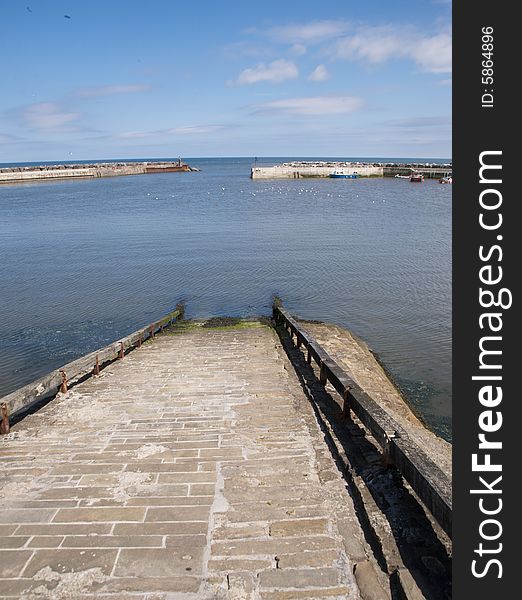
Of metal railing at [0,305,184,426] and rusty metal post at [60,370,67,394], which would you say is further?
rusty metal post at [60,370,67,394]

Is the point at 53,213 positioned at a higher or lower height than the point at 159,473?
higher

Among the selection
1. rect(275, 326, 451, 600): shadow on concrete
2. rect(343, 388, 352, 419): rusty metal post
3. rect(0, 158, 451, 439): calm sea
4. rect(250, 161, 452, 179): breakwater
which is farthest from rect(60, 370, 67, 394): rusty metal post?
rect(250, 161, 452, 179): breakwater

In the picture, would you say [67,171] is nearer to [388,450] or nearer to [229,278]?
[229,278]

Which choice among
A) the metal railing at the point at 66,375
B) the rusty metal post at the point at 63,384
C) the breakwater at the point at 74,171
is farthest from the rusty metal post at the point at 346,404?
the breakwater at the point at 74,171

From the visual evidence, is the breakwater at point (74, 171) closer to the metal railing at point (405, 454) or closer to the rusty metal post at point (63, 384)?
the rusty metal post at point (63, 384)

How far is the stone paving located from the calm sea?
6.82 meters

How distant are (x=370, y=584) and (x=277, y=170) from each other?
119510mm

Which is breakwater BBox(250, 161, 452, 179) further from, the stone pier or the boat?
the stone pier

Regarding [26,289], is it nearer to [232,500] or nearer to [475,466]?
[232,500]

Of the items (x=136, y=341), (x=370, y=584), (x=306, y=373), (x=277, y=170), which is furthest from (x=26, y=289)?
(x=277, y=170)

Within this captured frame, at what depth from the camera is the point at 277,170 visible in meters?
118

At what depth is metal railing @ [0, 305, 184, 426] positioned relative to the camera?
24.5 ft

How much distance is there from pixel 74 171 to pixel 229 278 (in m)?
115

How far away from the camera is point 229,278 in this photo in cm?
2773
